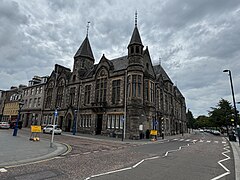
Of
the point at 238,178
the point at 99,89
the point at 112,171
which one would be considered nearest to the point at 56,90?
the point at 99,89

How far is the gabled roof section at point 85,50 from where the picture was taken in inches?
1633

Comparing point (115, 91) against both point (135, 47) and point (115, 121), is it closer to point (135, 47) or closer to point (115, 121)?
point (115, 121)

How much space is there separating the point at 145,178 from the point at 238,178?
3881mm

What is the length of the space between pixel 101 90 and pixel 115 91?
12.3 ft

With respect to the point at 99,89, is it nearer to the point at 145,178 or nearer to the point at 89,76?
the point at 89,76

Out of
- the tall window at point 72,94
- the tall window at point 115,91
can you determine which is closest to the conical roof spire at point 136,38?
the tall window at point 115,91

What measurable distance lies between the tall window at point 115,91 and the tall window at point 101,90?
2.19m

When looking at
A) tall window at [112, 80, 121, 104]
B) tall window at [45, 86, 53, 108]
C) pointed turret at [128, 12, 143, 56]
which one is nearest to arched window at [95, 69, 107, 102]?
tall window at [112, 80, 121, 104]

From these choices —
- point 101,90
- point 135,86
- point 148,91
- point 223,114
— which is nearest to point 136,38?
point 135,86

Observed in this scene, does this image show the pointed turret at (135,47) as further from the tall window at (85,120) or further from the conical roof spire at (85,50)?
the conical roof spire at (85,50)

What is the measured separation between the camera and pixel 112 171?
7.42m

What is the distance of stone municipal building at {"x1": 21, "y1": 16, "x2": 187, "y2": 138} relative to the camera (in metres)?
28.0

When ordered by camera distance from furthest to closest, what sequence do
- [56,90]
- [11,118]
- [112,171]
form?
[11,118] < [56,90] < [112,171]

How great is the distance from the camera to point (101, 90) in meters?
33.2
